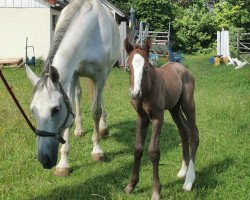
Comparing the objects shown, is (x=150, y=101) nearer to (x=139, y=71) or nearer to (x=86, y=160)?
(x=139, y=71)

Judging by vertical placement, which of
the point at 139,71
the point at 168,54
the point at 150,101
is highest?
the point at 139,71

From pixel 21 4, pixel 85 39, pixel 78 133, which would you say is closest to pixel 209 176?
pixel 85 39

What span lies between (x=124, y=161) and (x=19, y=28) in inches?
650

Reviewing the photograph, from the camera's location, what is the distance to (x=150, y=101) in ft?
14.2

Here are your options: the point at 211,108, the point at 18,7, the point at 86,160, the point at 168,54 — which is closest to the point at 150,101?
the point at 86,160

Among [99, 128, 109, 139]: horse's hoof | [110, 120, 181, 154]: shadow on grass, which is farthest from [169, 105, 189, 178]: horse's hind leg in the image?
[99, 128, 109, 139]: horse's hoof

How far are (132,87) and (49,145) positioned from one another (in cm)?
100

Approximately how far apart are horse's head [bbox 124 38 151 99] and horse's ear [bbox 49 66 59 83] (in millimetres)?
728

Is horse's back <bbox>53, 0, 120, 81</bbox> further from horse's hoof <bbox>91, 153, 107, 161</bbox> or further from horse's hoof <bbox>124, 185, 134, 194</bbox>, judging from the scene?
horse's hoof <bbox>124, 185, 134, 194</bbox>

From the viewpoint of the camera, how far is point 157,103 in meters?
4.35

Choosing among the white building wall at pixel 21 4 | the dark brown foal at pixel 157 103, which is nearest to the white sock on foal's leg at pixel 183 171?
the dark brown foal at pixel 157 103

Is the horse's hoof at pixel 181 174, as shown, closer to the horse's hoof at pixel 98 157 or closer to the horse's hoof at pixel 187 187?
the horse's hoof at pixel 187 187

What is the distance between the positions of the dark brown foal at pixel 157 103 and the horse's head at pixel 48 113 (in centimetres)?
77

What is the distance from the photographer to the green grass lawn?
480cm
